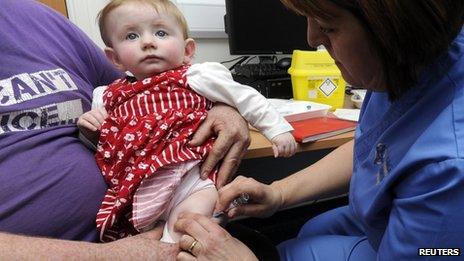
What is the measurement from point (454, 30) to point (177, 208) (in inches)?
25.0

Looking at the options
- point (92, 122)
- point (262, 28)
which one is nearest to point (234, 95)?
point (92, 122)

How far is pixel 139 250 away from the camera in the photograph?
709 millimetres

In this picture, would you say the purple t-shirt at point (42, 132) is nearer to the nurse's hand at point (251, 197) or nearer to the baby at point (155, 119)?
the baby at point (155, 119)

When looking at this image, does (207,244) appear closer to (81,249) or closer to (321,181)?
(81,249)

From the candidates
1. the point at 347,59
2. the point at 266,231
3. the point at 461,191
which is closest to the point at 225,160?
the point at 347,59

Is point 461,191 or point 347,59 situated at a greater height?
point 347,59

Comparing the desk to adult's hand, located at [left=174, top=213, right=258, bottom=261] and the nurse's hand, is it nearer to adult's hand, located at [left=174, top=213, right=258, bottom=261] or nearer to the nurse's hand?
the nurse's hand

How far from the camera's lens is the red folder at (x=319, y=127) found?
96cm

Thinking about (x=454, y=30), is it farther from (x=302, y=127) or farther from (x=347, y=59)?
(x=302, y=127)

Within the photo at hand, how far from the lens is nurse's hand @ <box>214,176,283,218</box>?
2.58 feet

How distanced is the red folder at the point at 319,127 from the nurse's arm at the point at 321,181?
3.0 inches

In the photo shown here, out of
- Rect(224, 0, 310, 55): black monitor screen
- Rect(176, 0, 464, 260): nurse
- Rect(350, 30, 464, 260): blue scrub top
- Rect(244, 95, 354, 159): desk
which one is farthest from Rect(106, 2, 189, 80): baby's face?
Rect(224, 0, 310, 55): black monitor screen

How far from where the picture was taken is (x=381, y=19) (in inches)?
18.0

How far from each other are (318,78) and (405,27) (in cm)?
87
